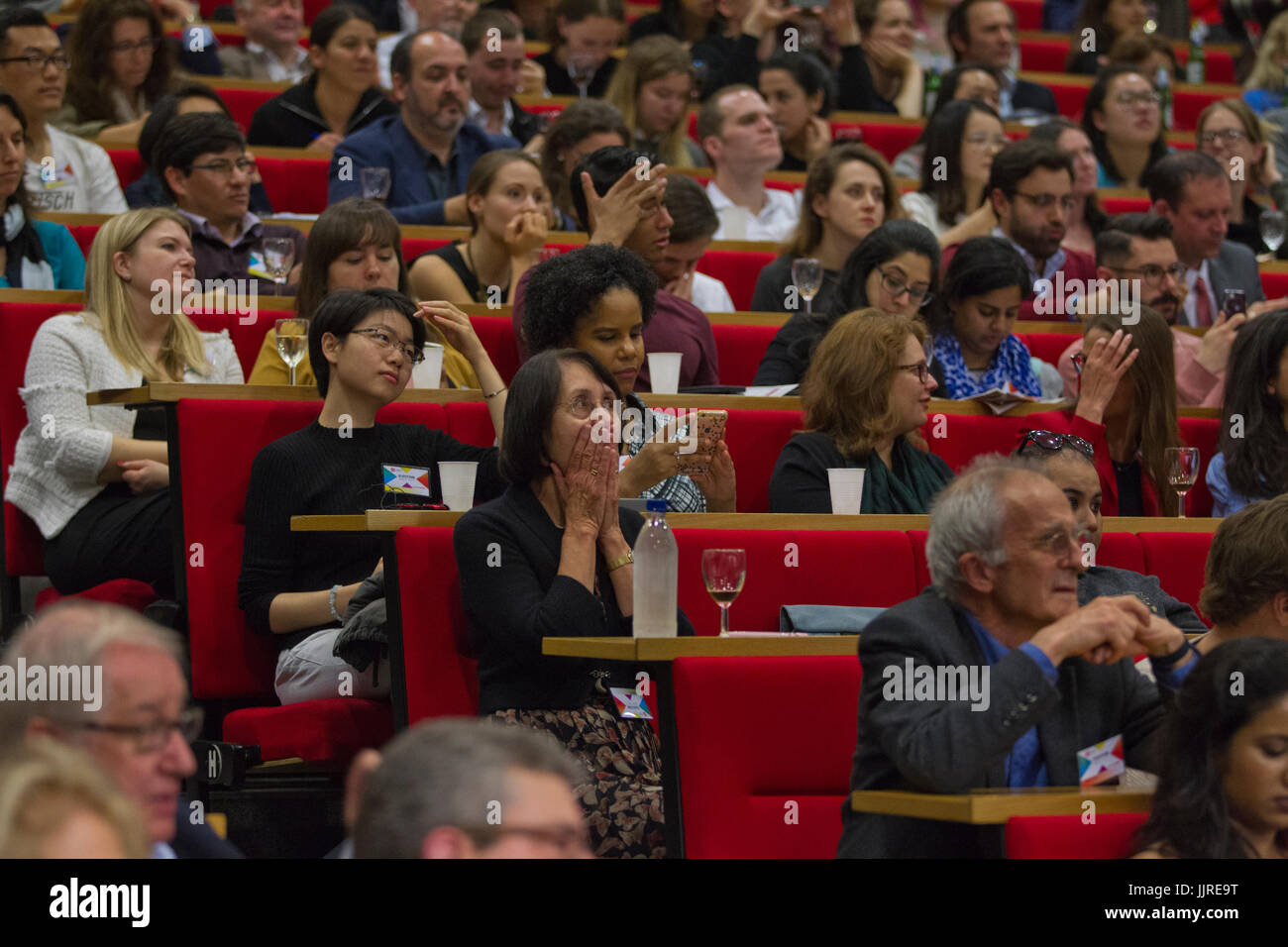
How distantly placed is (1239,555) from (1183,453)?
3.03ft

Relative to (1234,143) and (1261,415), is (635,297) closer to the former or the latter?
(1261,415)

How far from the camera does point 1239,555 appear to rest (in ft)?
7.53

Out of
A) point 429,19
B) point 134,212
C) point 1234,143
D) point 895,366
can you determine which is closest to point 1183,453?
point 895,366

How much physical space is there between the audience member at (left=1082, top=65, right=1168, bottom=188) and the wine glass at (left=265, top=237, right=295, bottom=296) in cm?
261

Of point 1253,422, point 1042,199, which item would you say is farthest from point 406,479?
point 1042,199

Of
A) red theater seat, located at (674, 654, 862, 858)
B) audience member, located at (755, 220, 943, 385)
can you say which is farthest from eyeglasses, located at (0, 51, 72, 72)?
red theater seat, located at (674, 654, 862, 858)

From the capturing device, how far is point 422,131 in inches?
179

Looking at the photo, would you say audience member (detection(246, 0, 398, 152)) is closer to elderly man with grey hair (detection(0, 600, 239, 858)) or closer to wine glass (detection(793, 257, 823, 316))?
wine glass (detection(793, 257, 823, 316))

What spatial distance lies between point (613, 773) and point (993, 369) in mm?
1643

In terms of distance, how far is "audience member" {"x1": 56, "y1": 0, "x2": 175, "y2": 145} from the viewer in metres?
4.55

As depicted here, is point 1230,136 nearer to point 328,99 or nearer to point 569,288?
point 328,99

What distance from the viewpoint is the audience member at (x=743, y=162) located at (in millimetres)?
4680

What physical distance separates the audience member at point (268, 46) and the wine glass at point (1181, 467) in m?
3.20

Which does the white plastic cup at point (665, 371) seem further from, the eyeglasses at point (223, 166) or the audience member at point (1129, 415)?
the eyeglasses at point (223, 166)
